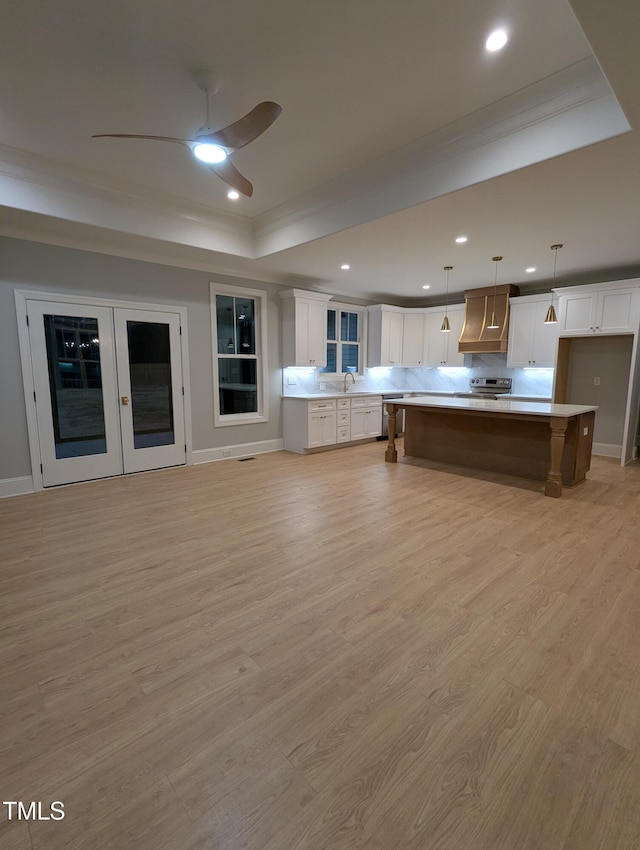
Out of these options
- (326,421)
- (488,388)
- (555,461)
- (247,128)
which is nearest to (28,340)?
(247,128)

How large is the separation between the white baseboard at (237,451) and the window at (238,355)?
1.31 feet

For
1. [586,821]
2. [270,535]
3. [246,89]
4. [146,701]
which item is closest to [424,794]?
[586,821]

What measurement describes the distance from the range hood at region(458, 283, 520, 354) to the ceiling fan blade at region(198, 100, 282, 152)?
559cm

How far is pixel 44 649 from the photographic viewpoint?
1.96 metres

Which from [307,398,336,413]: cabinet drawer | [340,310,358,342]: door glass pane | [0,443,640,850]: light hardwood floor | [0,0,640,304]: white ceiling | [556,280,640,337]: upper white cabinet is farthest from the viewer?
[340,310,358,342]: door glass pane

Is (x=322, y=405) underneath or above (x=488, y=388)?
underneath

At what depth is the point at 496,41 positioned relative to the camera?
218 cm

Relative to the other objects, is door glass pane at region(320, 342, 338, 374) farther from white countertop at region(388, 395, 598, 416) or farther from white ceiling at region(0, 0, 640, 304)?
white ceiling at region(0, 0, 640, 304)

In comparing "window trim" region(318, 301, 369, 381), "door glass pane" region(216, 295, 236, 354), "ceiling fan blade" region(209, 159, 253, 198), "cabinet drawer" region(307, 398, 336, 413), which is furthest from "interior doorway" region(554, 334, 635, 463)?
Result: "ceiling fan blade" region(209, 159, 253, 198)

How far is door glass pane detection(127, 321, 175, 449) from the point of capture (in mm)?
4953

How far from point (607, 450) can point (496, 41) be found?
586 cm

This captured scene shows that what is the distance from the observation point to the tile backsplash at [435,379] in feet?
22.3

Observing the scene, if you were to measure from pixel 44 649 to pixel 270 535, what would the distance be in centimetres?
164

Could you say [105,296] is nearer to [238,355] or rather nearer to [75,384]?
[75,384]
